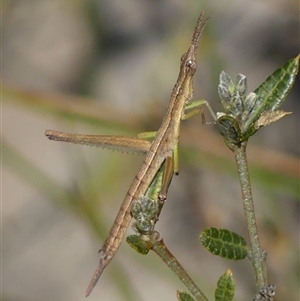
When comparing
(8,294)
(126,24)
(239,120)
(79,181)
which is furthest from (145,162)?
(126,24)

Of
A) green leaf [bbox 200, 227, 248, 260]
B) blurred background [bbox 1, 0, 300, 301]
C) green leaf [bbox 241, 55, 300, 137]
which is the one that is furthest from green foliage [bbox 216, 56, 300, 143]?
blurred background [bbox 1, 0, 300, 301]

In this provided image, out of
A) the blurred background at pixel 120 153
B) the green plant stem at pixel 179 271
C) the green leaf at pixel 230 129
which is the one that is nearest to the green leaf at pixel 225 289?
the green plant stem at pixel 179 271

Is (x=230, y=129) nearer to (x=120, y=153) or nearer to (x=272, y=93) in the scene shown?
(x=272, y=93)

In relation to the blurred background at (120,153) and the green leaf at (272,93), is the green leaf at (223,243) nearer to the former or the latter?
the green leaf at (272,93)

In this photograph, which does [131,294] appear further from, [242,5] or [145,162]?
[242,5]

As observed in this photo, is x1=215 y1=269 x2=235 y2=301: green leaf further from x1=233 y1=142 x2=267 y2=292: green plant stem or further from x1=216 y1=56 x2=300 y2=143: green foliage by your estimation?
x1=216 y1=56 x2=300 y2=143: green foliage

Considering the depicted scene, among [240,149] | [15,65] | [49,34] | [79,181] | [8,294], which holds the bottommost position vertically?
[240,149]
